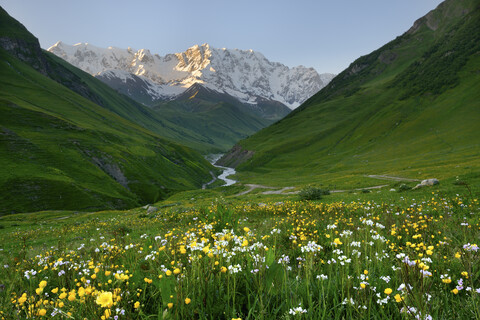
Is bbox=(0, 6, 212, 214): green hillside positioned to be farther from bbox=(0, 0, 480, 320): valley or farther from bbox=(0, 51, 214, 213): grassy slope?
bbox=(0, 0, 480, 320): valley

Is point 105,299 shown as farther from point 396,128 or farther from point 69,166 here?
point 396,128

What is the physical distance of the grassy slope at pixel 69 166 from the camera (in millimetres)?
75125

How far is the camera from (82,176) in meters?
89.6

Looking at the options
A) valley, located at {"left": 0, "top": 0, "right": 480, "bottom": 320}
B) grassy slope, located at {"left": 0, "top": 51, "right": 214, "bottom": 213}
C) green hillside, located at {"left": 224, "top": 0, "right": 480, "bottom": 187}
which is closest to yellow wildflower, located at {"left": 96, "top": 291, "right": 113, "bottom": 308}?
valley, located at {"left": 0, "top": 0, "right": 480, "bottom": 320}

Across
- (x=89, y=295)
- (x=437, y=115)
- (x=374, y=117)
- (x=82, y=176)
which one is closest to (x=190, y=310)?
(x=89, y=295)

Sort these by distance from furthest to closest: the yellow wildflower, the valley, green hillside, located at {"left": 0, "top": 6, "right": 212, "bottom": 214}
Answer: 1. green hillside, located at {"left": 0, "top": 6, "right": 212, "bottom": 214}
2. the valley
3. the yellow wildflower

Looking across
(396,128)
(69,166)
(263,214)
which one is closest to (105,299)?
(263,214)

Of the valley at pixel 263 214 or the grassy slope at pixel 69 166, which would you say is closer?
the valley at pixel 263 214

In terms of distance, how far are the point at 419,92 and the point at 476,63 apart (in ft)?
98.9

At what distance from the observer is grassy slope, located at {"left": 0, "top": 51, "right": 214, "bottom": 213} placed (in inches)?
2958

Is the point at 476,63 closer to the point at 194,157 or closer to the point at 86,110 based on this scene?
the point at 194,157

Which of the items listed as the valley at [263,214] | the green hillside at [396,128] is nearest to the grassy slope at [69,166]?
the valley at [263,214]

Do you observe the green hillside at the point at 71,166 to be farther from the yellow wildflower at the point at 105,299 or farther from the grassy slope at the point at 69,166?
the yellow wildflower at the point at 105,299

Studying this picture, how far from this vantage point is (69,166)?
92.4 metres
